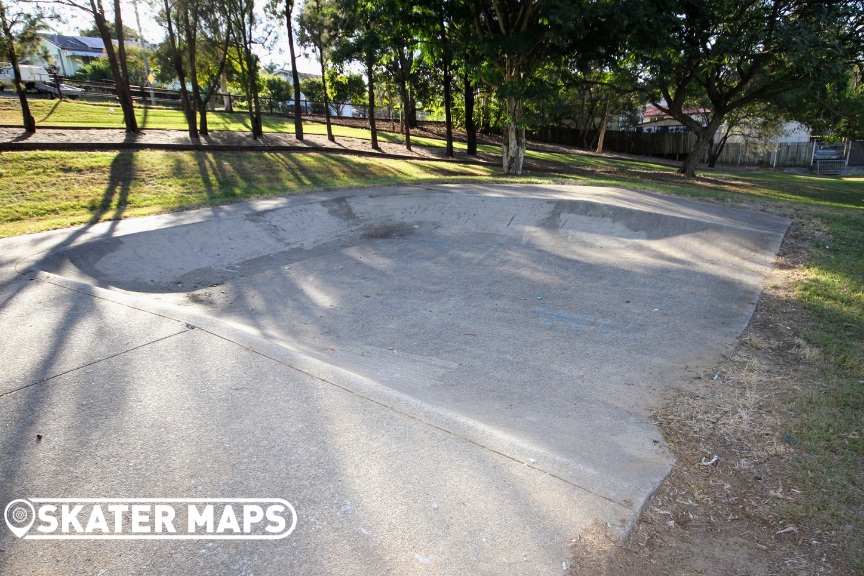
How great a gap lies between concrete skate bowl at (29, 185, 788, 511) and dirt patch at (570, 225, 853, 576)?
19 cm

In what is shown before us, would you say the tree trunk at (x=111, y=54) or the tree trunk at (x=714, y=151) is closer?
the tree trunk at (x=111, y=54)

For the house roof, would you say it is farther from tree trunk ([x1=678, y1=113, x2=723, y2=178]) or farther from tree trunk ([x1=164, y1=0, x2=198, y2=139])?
tree trunk ([x1=678, y1=113, x2=723, y2=178])

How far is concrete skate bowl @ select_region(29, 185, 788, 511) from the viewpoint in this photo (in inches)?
156

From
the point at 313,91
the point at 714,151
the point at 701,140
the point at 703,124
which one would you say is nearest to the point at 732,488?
the point at 701,140

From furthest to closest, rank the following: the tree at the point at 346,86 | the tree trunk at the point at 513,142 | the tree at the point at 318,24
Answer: the tree at the point at 346,86
the tree at the point at 318,24
the tree trunk at the point at 513,142

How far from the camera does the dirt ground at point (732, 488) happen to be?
2.50 meters

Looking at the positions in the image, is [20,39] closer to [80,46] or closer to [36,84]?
[36,84]

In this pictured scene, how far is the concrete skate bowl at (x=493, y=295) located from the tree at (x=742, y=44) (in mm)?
7459

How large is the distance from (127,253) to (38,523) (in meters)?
6.94

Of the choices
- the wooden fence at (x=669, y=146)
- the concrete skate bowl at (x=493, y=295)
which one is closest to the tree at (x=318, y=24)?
the concrete skate bowl at (x=493, y=295)

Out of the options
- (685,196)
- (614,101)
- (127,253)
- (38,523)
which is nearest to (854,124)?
(685,196)

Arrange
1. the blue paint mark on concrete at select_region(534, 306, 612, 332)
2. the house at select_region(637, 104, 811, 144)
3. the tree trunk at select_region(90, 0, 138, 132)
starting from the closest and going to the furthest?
the blue paint mark on concrete at select_region(534, 306, 612, 332)
the tree trunk at select_region(90, 0, 138, 132)
the house at select_region(637, 104, 811, 144)

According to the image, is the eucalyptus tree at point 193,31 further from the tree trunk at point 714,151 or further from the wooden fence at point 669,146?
the tree trunk at point 714,151

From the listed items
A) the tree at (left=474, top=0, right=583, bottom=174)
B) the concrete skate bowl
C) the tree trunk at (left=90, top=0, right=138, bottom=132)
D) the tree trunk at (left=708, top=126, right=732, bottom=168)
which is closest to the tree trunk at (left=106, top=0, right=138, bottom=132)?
the tree trunk at (left=90, top=0, right=138, bottom=132)
